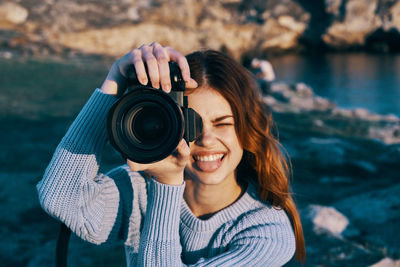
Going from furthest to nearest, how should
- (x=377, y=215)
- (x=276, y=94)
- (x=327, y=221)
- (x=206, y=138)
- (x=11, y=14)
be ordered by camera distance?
(x=11, y=14)
(x=276, y=94)
(x=377, y=215)
(x=327, y=221)
(x=206, y=138)

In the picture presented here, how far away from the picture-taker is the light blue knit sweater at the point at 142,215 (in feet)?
3.81

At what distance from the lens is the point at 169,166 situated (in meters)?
1.15

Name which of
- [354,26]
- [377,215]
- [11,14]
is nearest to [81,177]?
[377,215]

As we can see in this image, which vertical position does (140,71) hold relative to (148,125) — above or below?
above

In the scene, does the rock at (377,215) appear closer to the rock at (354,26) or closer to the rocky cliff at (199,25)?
the rocky cliff at (199,25)

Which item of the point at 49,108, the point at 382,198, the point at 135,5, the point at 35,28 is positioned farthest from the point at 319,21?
the point at 382,198

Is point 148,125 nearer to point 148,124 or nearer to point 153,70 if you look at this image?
point 148,124

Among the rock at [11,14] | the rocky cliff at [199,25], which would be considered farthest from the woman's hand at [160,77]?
the rock at [11,14]

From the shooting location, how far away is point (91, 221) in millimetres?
1284

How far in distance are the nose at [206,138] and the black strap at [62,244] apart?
0.55m

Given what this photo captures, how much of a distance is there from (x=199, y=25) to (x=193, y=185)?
21115 millimetres

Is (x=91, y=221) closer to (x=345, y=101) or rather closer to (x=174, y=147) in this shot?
(x=174, y=147)

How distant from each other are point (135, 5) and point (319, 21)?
13.9m

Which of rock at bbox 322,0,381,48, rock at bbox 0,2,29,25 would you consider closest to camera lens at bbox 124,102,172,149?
rock at bbox 0,2,29,25
